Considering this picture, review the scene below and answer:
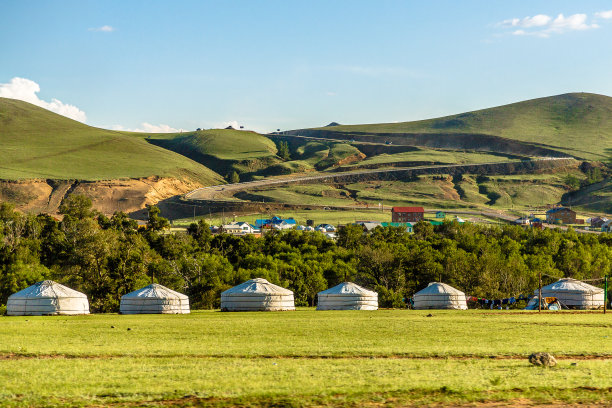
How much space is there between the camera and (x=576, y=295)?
6506 cm

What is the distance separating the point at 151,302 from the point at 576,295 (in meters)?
34.7

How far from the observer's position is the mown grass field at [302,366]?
16.8 metres

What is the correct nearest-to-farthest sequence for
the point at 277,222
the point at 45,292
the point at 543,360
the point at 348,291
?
the point at 543,360, the point at 45,292, the point at 348,291, the point at 277,222

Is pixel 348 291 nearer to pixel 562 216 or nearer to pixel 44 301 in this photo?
pixel 44 301

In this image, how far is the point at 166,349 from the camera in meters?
26.9

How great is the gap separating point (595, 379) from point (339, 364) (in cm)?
692

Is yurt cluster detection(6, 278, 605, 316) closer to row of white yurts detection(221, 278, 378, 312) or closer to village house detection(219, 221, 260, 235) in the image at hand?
row of white yurts detection(221, 278, 378, 312)

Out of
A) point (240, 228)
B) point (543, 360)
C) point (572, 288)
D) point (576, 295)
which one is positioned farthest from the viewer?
point (240, 228)

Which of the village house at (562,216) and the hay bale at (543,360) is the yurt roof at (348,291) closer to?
the hay bale at (543,360)

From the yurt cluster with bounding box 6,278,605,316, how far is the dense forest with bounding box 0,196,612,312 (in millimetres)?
5535

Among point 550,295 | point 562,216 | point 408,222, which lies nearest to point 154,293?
point 550,295

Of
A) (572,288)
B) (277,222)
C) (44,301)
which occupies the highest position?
(277,222)

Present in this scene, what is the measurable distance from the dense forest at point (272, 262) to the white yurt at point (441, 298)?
8.83m

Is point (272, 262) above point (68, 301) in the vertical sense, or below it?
above
